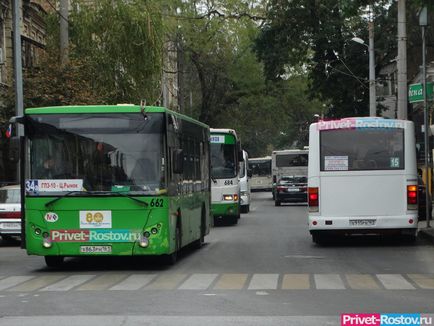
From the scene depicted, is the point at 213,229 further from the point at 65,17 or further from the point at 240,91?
the point at 240,91

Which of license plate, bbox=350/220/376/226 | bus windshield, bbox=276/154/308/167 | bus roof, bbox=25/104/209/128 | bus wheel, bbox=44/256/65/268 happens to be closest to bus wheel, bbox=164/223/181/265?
bus wheel, bbox=44/256/65/268

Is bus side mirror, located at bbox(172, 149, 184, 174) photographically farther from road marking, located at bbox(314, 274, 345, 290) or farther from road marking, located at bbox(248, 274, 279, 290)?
road marking, located at bbox(314, 274, 345, 290)

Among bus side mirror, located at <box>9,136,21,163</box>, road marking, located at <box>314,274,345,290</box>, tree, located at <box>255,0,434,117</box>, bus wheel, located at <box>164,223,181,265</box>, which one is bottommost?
road marking, located at <box>314,274,345,290</box>

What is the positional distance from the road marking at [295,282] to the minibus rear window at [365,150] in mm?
5536

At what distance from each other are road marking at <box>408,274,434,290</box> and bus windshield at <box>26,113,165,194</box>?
4.46m

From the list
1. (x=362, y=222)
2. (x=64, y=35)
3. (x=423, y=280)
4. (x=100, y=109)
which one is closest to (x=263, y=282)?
(x=423, y=280)

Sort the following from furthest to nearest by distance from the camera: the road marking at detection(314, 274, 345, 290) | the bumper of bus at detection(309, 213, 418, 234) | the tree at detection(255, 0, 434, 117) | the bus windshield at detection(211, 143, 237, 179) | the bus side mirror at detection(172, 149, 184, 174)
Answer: the tree at detection(255, 0, 434, 117) < the bus windshield at detection(211, 143, 237, 179) < the bumper of bus at detection(309, 213, 418, 234) < the bus side mirror at detection(172, 149, 184, 174) < the road marking at detection(314, 274, 345, 290)

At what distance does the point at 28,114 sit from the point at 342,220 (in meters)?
7.57

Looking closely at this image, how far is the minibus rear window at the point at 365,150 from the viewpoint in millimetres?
19094

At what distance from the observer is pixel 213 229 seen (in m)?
28.0

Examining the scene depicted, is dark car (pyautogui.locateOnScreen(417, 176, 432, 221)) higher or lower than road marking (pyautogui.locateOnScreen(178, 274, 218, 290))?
higher

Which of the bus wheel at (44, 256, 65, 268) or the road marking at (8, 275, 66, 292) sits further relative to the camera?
the bus wheel at (44, 256, 65, 268)

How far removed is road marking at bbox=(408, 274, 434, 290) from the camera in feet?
41.3

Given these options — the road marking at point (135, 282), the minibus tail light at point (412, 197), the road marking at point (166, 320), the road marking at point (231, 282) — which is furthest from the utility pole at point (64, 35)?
the road marking at point (166, 320)
